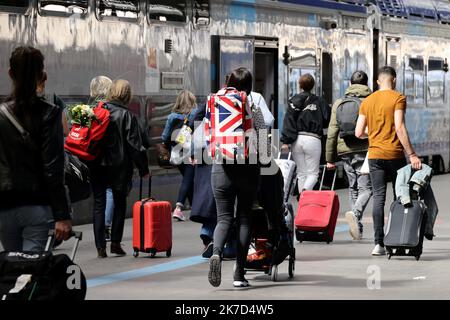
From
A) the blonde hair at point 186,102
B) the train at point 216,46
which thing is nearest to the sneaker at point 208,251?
the train at point 216,46

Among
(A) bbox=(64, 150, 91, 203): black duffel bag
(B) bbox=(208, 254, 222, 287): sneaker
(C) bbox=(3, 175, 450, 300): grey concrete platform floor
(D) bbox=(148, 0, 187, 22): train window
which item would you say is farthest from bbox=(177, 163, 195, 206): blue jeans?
(B) bbox=(208, 254, 222, 287): sneaker

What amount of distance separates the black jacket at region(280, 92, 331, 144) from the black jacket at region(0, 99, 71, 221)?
28.0ft

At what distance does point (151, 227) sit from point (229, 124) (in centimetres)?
265

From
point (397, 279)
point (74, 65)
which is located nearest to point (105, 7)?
point (74, 65)

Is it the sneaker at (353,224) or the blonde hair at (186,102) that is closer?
the sneaker at (353,224)

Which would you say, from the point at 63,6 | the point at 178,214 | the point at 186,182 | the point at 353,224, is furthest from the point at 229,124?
the point at 178,214

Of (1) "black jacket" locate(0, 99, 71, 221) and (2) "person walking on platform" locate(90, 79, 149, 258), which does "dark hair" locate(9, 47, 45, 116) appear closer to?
(1) "black jacket" locate(0, 99, 71, 221)

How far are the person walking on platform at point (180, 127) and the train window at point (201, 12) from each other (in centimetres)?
246

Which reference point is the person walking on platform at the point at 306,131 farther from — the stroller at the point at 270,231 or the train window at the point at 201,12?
the stroller at the point at 270,231

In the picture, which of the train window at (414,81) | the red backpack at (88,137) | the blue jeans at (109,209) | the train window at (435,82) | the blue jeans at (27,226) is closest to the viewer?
the blue jeans at (27,226)

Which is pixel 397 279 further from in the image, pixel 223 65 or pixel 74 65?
pixel 223 65

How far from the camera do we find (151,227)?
1288 cm

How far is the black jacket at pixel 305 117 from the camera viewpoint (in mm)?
15945

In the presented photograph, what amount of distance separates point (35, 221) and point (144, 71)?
1005 cm
